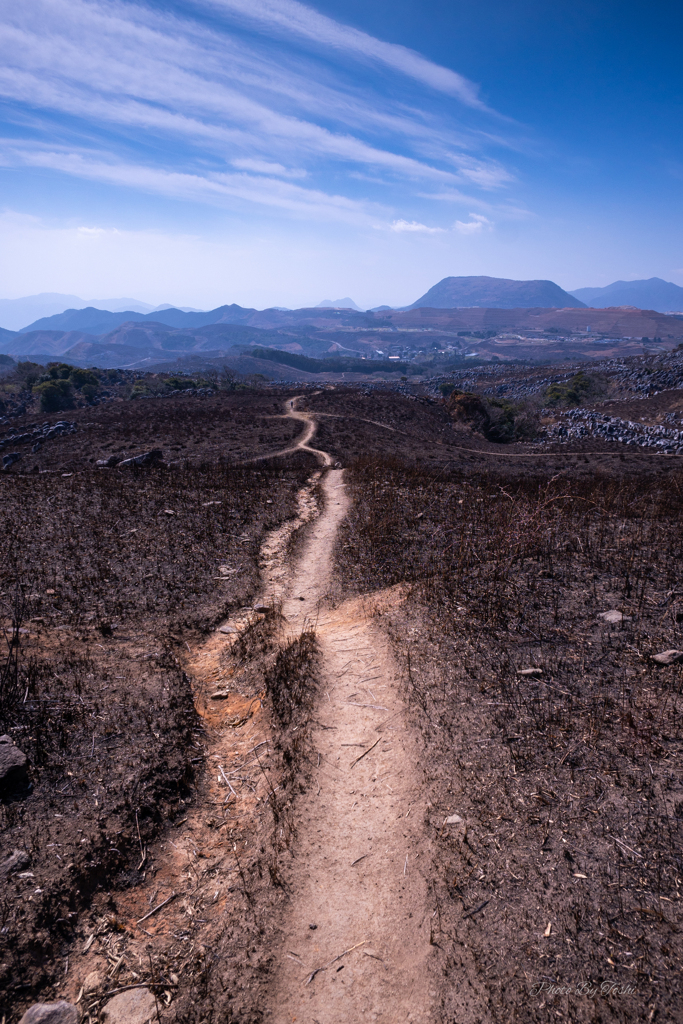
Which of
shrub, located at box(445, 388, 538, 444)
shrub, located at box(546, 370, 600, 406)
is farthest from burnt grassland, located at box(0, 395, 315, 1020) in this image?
shrub, located at box(546, 370, 600, 406)

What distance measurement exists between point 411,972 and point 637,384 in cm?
6874

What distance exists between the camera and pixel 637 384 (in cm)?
5862

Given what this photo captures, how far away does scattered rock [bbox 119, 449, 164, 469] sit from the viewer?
2489 cm

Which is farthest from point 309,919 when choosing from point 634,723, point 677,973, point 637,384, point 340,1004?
point 637,384

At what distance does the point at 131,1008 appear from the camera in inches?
167

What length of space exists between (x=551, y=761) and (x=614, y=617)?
374cm

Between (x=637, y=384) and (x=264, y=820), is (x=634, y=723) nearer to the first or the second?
(x=264, y=820)

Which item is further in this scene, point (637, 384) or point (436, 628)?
point (637, 384)

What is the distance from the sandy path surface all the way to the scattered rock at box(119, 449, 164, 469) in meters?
20.2

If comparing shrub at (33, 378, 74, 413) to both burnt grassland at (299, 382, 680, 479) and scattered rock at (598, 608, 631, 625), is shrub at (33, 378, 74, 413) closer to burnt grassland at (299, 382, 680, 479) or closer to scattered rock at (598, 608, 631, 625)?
burnt grassland at (299, 382, 680, 479)

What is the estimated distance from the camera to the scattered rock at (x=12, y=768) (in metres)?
5.88

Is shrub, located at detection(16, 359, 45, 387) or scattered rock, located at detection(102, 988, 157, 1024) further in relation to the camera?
shrub, located at detection(16, 359, 45, 387)

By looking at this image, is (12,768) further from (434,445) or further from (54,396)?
(54,396)

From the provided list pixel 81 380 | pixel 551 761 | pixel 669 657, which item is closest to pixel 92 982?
pixel 551 761
